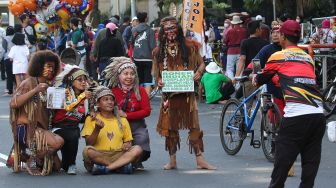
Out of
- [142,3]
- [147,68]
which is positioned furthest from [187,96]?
[142,3]

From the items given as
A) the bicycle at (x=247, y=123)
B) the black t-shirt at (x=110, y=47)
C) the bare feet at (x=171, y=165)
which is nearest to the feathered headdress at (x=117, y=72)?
the bare feet at (x=171, y=165)

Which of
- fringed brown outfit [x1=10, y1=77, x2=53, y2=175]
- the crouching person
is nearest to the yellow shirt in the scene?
the crouching person

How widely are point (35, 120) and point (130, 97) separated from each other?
1113 mm

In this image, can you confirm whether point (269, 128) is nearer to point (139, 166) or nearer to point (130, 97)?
point (139, 166)

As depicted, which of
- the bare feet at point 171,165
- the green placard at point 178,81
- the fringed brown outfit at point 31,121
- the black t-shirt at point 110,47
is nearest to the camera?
the fringed brown outfit at point 31,121

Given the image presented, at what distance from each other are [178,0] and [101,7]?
18327mm

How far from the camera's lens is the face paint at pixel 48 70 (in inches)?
386

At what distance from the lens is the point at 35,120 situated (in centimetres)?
974

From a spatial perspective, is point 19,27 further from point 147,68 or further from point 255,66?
point 255,66

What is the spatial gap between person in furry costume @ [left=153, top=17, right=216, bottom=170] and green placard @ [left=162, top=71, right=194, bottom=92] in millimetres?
99

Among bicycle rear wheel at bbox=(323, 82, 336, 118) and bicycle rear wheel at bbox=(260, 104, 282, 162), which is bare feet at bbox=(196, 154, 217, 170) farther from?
bicycle rear wheel at bbox=(323, 82, 336, 118)

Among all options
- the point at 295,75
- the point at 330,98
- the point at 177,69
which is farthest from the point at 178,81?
the point at 330,98

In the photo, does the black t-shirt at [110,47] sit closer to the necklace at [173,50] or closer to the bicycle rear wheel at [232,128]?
the bicycle rear wheel at [232,128]

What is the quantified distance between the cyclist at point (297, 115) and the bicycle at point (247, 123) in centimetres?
219
